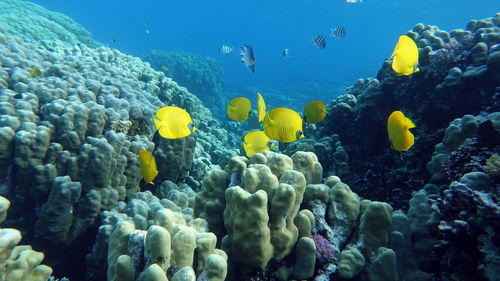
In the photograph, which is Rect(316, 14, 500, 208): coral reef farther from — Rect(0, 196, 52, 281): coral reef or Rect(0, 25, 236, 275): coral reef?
Rect(0, 196, 52, 281): coral reef

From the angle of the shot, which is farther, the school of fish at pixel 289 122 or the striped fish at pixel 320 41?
the striped fish at pixel 320 41

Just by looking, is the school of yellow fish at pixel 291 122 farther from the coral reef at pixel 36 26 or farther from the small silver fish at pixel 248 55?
the coral reef at pixel 36 26

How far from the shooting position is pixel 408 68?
125 inches

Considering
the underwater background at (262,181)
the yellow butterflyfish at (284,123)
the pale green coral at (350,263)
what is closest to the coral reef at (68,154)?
the underwater background at (262,181)

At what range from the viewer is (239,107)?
15.2 feet

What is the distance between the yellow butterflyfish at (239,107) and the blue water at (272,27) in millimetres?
27546

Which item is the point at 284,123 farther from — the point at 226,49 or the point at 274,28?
the point at 274,28

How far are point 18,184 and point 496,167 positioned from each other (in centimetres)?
515

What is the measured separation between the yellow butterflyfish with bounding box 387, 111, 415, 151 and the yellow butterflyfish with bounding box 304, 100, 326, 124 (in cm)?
144

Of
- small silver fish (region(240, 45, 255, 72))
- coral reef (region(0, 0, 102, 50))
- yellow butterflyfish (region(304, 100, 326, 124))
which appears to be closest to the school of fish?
yellow butterflyfish (region(304, 100, 326, 124))

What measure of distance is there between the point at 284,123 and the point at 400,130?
4.11 feet

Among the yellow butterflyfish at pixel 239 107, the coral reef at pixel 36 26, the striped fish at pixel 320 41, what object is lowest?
the yellow butterflyfish at pixel 239 107

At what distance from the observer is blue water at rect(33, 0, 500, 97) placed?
5278 cm

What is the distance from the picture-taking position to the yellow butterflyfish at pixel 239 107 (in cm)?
458
